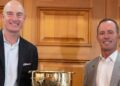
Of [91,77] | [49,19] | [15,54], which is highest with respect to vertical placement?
[49,19]

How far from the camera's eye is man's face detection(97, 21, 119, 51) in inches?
68.6

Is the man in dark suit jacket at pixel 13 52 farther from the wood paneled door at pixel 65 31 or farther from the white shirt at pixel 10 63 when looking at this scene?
the wood paneled door at pixel 65 31

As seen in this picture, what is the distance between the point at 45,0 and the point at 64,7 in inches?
4.9

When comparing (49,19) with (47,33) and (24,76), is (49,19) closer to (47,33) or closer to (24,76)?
(47,33)

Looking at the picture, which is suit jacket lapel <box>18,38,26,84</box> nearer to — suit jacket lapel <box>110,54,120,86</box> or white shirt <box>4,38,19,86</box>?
white shirt <box>4,38,19,86</box>

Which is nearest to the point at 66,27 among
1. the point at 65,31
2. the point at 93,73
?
the point at 65,31

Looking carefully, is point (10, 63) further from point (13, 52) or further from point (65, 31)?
point (65, 31)

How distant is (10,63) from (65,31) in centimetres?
53

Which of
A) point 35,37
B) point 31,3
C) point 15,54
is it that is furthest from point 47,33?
point 15,54

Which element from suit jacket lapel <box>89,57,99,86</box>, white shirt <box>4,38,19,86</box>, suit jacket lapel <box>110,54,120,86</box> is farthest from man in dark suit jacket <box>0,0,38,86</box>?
suit jacket lapel <box>110,54,120,86</box>

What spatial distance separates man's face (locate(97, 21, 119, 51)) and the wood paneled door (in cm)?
40

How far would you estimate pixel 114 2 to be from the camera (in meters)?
2.19

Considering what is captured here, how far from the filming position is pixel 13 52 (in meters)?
1.79

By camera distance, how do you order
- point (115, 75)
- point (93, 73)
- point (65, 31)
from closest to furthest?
point (115, 75), point (93, 73), point (65, 31)
